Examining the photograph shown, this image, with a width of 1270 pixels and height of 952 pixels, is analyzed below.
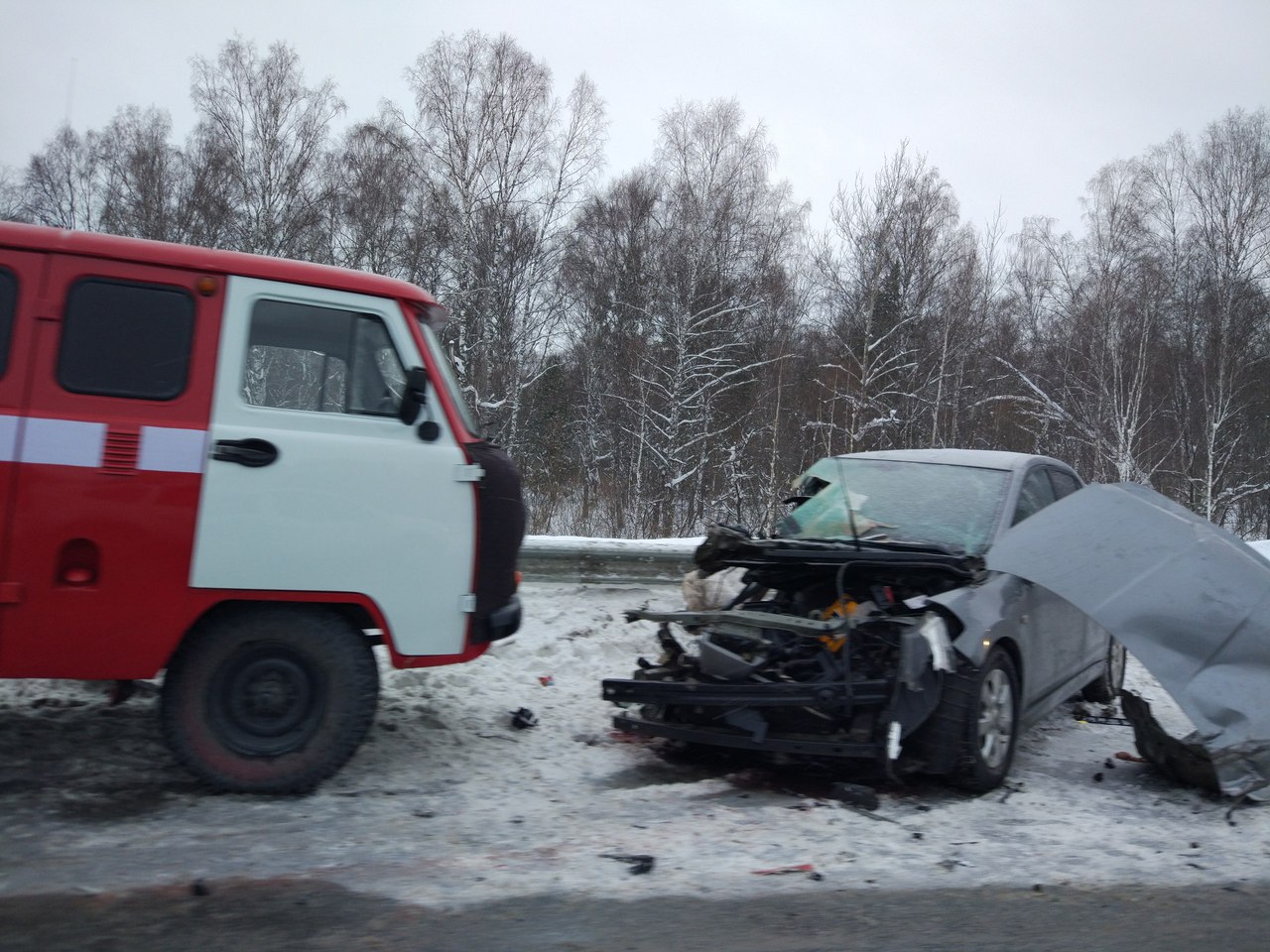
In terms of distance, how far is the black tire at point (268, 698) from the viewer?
457 centimetres

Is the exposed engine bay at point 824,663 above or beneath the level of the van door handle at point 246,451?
beneath

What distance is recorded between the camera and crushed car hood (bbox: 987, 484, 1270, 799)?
5035 millimetres

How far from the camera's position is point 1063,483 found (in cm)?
717

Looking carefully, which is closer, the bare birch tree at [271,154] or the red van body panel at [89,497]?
the red van body panel at [89,497]

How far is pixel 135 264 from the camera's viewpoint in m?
4.53

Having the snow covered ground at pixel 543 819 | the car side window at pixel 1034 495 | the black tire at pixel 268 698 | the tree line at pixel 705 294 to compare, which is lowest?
the snow covered ground at pixel 543 819

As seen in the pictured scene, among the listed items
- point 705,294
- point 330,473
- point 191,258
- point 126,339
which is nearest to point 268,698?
point 330,473

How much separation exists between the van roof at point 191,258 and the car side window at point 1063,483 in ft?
14.9

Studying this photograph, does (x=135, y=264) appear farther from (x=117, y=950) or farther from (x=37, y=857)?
(x=117, y=950)

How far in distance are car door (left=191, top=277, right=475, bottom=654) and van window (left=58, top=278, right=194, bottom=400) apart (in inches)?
7.7

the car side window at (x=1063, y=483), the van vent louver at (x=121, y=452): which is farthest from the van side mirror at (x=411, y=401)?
the car side window at (x=1063, y=483)

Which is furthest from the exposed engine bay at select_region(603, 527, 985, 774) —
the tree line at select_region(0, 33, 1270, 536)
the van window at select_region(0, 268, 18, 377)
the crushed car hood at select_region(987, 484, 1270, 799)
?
the tree line at select_region(0, 33, 1270, 536)

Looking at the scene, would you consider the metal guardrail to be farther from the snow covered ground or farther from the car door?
the car door

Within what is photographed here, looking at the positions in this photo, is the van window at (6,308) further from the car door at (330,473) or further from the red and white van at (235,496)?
the car door at (330,473)
